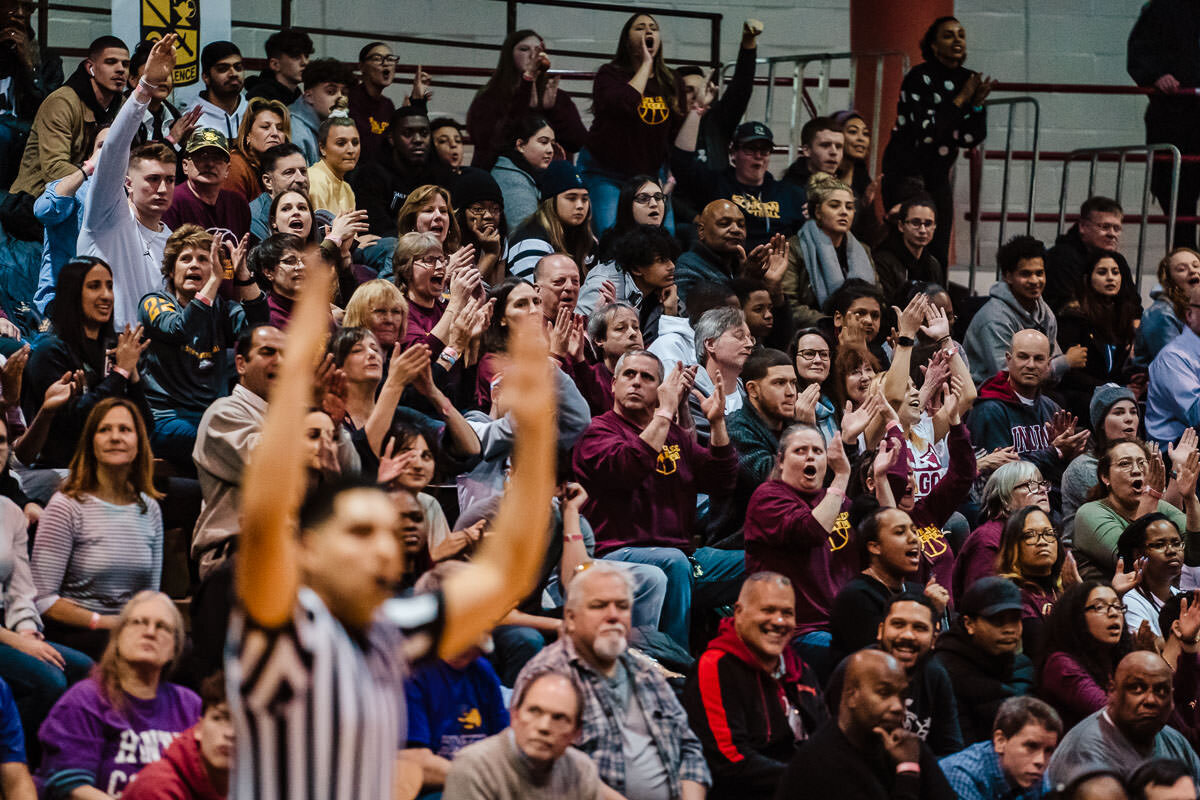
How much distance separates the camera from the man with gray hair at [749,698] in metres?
4.80

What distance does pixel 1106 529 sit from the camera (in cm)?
652

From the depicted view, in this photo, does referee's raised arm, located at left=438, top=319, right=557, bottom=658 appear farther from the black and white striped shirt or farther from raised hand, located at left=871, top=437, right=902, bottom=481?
raised hand, located at left=871, top=437, right=902, bottom=481

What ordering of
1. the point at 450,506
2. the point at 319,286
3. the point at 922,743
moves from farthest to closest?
the point at 450,506
the point at 922,743
the point at 319,286

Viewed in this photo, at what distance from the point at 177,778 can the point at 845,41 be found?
9310mm

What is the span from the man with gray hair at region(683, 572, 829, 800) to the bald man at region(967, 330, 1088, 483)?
109 inches

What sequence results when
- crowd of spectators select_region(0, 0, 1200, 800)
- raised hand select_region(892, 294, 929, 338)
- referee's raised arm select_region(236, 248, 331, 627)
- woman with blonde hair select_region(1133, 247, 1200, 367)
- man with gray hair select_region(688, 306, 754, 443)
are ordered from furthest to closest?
woman with blonde hair select_region(1133, 247, 1200, 367) → raised hand select_region(892, 294, 929, 338) → man with gray hair select_region(688, 306, 754, 443) → crowd of spectators select_region(0, 0, 1200, 800) → referee's raised arm select_region(236, 248, 331, 627)

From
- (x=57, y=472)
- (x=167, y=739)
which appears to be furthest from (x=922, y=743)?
(x=57, y=472)

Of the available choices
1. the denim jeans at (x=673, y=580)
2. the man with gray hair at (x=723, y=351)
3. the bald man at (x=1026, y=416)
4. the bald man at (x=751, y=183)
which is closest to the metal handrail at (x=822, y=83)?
the bald man at (x=751, y=183)

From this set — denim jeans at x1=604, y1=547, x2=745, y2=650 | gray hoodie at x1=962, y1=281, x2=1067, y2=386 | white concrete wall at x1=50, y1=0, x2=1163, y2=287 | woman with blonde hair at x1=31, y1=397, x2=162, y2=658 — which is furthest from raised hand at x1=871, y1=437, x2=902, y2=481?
white concrete wall at x1=50, y1=0, x2=1163, y2=287

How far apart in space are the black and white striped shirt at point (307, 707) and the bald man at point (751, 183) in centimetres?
637

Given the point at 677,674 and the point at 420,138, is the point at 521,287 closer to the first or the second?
the point at 677,674

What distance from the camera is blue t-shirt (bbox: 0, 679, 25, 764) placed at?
4.12m

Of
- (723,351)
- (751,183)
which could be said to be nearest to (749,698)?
(723,351)

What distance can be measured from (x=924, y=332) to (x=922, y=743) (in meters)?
3.51
